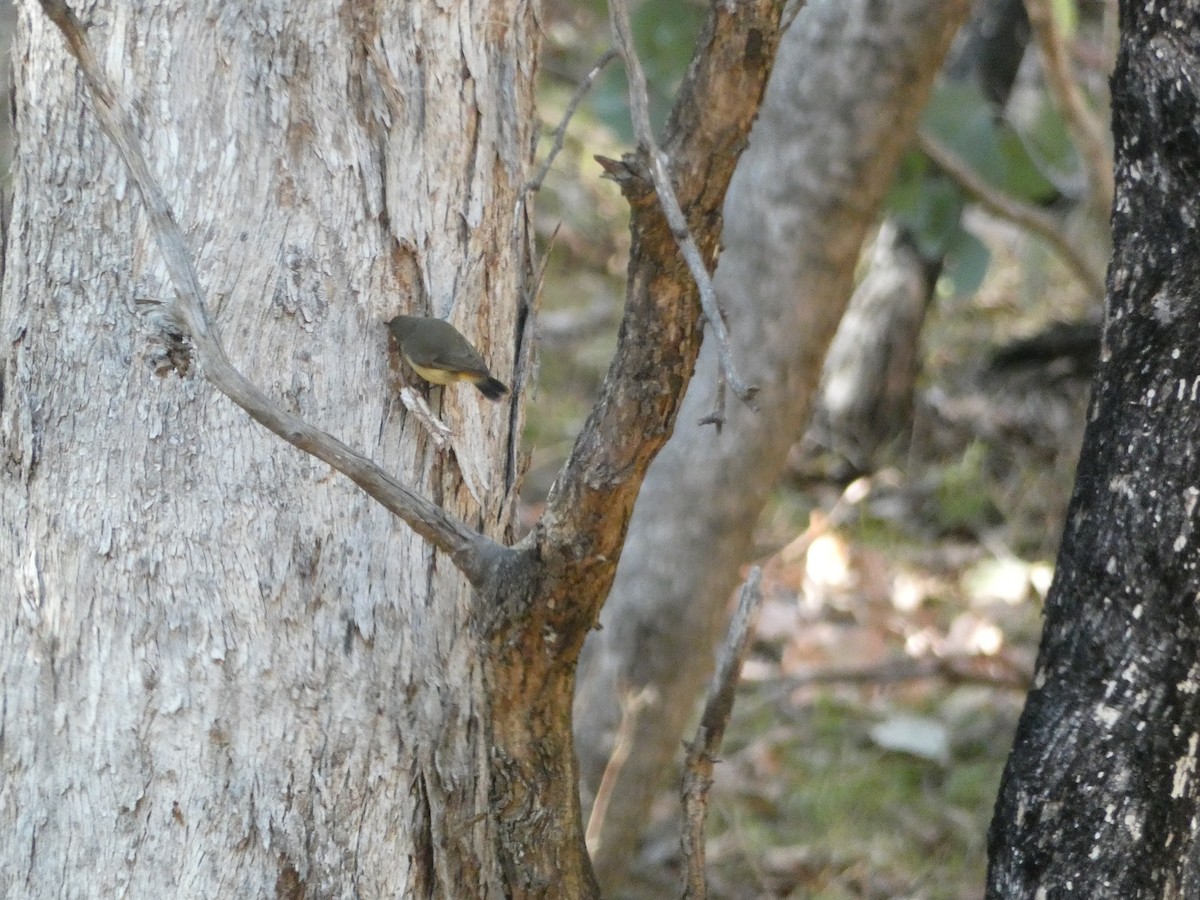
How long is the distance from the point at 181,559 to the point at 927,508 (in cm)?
469

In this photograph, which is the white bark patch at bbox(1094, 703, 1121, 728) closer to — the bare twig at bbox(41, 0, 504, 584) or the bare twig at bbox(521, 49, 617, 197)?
the bare twig at bbox(41, 0, 504, 584)

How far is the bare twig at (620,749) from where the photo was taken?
328cm

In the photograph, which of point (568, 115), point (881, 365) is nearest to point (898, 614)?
point (881, 365)

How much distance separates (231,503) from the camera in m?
1.75

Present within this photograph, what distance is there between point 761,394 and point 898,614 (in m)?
→ 2.04

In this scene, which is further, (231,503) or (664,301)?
(231,503)

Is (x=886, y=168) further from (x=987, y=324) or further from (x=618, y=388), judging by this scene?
(x=987, y=324)

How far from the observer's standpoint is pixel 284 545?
1.76 metres

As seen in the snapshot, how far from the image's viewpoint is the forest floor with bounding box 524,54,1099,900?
4148mm

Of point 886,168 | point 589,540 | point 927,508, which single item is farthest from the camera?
point 927,508

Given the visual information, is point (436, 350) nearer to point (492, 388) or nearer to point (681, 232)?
point (492, 388)

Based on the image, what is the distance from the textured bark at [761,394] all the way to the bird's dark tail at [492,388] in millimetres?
1540

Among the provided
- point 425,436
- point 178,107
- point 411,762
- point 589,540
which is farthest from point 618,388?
point 178,107

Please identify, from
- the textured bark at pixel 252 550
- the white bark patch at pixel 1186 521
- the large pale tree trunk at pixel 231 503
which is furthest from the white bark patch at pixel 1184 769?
the large pale tree trunk at pixel 231 503
